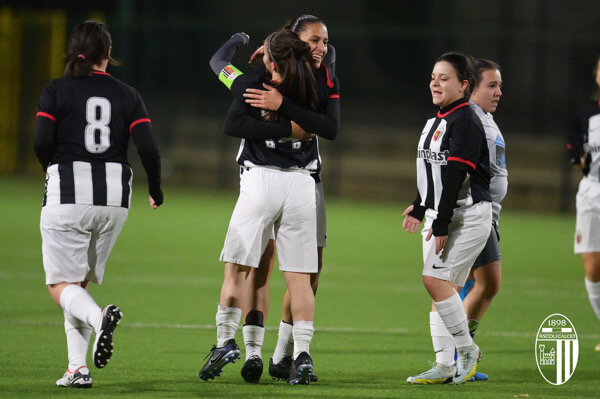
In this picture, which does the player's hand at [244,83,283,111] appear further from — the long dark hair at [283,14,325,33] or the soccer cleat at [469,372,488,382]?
the soccer cleat at [469,372,488,382]

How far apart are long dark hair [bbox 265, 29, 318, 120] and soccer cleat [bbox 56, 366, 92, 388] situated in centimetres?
176

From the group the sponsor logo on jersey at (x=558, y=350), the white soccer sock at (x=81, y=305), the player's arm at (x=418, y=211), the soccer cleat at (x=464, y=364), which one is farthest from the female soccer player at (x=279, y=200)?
the sponsor logo on jersey at (x=558, y=350)

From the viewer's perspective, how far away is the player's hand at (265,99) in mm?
4926

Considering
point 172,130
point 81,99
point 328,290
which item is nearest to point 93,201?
point 81,99

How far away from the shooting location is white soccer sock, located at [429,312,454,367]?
527cm

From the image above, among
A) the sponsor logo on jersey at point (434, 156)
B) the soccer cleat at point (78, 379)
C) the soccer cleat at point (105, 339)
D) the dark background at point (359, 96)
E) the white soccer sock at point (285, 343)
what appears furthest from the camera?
the dark background at point (359, 96)

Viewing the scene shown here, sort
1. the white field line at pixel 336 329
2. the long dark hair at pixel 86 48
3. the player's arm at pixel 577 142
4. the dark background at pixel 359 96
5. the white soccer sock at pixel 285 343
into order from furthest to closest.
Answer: the dark background at pixel 359 96, the white field line at pixel 336 329, the player's arm at pixel 577 142, the white soccer sock at pixel 285 343, the long dark hair at pixel 86 48

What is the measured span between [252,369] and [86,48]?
6.23ft

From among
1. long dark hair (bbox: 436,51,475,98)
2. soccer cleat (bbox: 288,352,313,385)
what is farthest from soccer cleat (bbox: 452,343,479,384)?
long dark hair (bbox: 436,51,475,98)

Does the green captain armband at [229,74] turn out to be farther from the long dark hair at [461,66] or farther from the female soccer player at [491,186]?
the female soccer player at [491,186]

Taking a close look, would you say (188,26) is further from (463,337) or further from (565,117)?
(463,337)

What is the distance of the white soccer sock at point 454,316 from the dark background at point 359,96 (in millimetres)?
14277

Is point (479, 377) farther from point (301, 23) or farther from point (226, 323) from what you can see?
point (301, 23)

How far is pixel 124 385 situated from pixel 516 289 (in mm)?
5664
